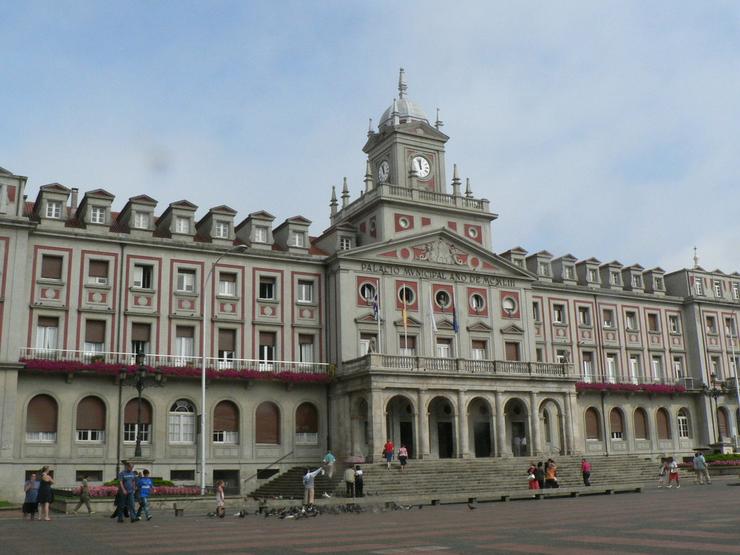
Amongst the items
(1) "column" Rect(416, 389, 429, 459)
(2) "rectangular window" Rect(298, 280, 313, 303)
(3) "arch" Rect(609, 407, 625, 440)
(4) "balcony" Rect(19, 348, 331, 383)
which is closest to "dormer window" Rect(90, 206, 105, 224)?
(4) "balcony" Rect(19, 348, 331, 383)

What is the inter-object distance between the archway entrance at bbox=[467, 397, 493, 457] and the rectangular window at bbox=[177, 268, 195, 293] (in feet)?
59.4

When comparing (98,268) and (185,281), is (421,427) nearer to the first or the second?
(185,281)

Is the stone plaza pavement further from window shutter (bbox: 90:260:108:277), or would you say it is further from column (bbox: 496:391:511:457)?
column (bbox: 496:391:511:457)

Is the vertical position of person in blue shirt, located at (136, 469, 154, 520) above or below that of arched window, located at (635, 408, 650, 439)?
below

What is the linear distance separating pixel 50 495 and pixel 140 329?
60.0 ft

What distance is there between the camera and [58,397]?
4028cm

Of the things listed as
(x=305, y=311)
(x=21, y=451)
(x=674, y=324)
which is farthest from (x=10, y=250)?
(x=674, y=324)

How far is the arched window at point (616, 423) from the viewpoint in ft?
191

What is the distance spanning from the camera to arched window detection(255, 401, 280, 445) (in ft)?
148

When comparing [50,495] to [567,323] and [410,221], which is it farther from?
[567,323]

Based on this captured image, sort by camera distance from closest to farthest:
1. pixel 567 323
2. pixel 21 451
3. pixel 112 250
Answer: pixel 21 451
pixel 112 250
pixel 567 323

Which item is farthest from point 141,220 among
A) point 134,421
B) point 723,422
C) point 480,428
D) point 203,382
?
point 723,422

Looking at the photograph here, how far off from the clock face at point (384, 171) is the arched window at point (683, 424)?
29066 mm

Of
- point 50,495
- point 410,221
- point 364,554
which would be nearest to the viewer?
point 364,554
